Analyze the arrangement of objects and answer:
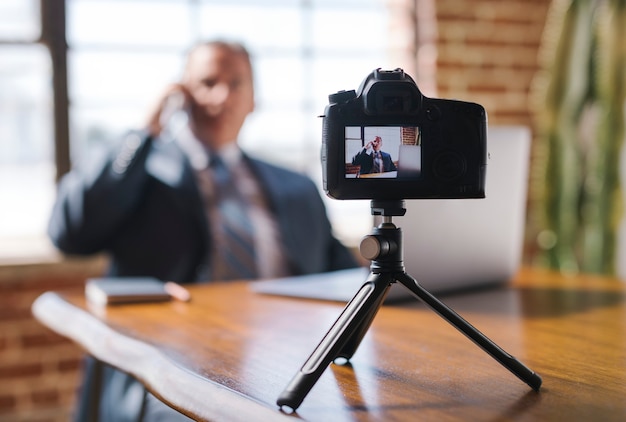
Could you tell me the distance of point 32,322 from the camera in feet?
9.69

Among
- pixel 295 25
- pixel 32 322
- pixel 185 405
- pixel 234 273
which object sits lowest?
pixel 32 322

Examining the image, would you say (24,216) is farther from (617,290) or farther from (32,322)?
(617,290)

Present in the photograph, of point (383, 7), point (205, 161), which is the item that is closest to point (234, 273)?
point (205, 161)

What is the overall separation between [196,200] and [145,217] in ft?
0.54

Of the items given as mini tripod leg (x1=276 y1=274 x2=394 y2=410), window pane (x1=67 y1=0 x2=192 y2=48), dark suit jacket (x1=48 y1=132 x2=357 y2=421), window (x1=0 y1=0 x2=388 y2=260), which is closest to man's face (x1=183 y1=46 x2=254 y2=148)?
dark suit jacket (x1=48 y1=132 x2=357 y2=421)

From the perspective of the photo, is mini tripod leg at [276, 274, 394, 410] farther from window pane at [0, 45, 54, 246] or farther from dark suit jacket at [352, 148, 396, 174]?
window pane at [0, 45, 54, 246]

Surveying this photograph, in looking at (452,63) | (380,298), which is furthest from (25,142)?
(380,298)

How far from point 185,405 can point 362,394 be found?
0.22 m

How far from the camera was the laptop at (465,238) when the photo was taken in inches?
61.8

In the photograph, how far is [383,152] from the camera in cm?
87

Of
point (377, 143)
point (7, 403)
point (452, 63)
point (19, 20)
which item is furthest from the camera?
point (452, 63)

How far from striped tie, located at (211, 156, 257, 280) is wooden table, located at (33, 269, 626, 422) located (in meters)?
0.43

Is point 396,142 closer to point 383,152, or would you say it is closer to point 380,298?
point 383,152

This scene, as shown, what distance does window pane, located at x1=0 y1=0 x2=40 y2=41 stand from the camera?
9.85 feet
